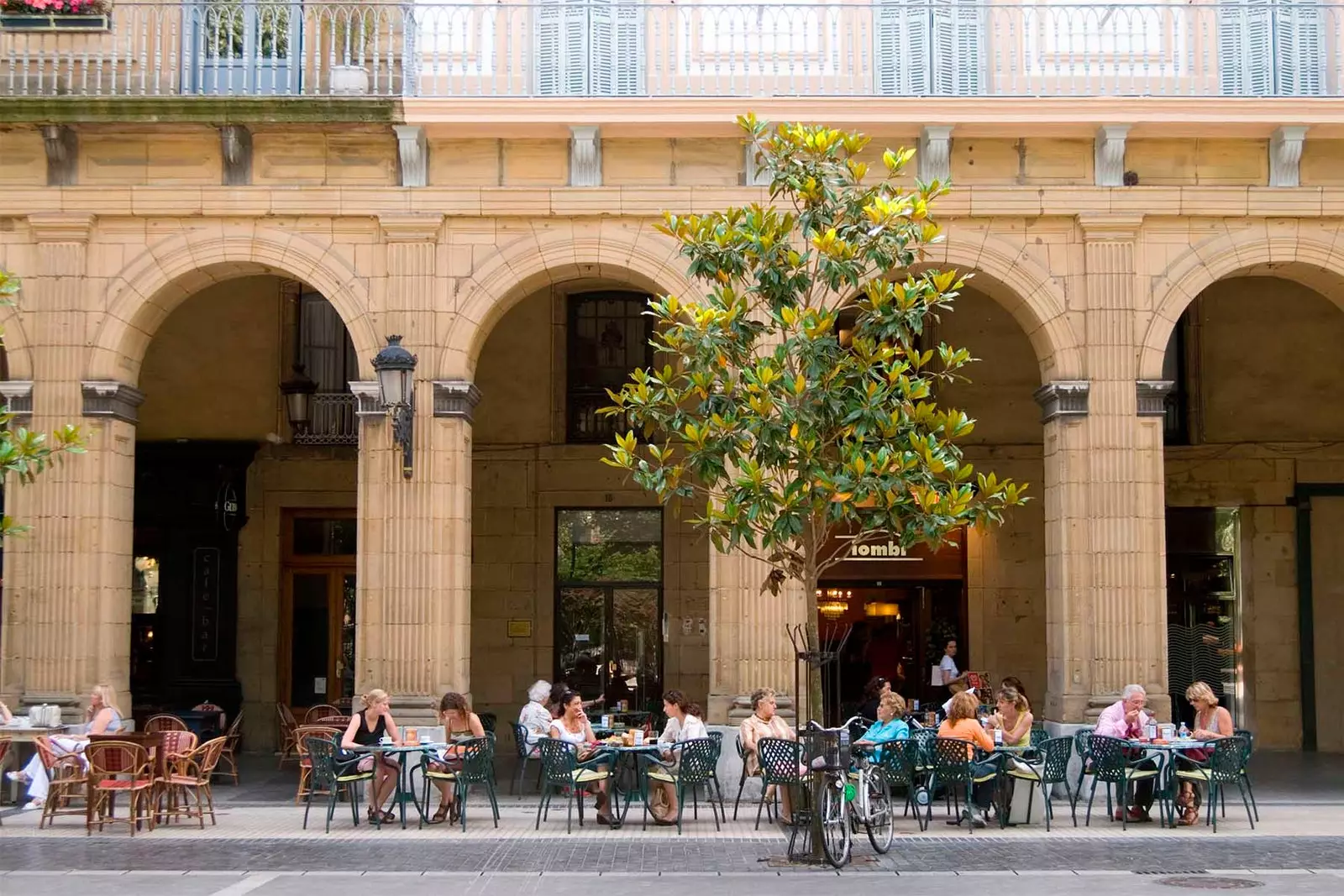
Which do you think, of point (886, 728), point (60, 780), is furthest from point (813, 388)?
point (60, 780)

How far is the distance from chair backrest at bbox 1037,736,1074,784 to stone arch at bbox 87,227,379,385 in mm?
8079

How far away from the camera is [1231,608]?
70.7 ft

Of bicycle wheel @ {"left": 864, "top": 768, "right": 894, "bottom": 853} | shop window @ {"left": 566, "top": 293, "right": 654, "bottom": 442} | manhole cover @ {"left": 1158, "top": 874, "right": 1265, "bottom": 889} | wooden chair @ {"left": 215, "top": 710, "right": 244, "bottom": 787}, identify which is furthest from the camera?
shop window @ {"left": 566, "top": 293, "right": 654, "bottom": 442}

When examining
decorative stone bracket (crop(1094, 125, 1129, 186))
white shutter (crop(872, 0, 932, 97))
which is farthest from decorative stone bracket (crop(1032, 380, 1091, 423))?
white shutter (crop(872, 0, 932, 97))

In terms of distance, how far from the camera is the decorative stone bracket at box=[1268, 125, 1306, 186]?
16578 mm

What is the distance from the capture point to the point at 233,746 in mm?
19109

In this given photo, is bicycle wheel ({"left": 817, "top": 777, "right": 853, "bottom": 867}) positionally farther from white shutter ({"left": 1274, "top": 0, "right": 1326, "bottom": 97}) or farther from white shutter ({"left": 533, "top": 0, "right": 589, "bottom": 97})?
Result: white shutter ({"left": 1274, "top": 0, "right": 1326, "bottom": 97})

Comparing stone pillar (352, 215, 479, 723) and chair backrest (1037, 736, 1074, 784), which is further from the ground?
stone pillar (352, 215, 479, 723)

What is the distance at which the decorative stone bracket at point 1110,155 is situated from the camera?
1662 centimetres

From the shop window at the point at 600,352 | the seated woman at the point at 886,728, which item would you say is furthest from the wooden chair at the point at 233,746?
the seated woman at the point at 886,728

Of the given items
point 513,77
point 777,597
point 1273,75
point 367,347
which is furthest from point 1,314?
point 1273,75

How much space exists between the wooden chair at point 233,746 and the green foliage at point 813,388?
7.17 m

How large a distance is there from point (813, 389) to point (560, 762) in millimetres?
4530

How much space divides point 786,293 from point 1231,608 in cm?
1163
